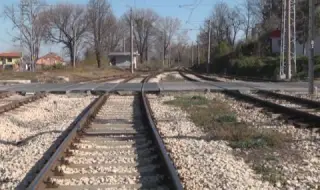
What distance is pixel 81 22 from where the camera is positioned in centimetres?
11250

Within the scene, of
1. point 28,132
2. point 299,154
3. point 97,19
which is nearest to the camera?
point 299,154

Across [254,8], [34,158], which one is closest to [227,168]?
[34,158]

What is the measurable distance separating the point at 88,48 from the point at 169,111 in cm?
10242

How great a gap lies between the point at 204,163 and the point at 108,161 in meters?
1.49

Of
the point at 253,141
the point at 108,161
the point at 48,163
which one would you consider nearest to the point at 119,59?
the point at 253,141

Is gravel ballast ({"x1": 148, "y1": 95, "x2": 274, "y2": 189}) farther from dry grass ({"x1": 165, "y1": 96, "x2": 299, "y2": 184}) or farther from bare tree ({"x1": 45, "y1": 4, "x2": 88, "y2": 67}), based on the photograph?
bare tree ({"x1": 45, "y1": 4, "x2": 88, "y2": 67})

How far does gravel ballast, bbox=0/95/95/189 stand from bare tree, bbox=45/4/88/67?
91961 mm

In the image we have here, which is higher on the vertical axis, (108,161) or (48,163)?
(48,163)

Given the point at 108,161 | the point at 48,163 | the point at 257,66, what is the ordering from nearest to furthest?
the point at 48,163
the point at 108,161
the point at 257,66

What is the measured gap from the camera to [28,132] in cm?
1265

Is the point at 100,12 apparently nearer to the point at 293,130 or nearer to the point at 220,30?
the point at 220,30

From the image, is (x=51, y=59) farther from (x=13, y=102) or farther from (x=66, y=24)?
(x=13, y=102)

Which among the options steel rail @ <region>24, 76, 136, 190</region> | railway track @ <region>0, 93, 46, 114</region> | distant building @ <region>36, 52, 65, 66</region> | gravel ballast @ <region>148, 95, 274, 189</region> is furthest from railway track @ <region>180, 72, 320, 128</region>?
distant building @ <region>36, 52, 65, 66</region>

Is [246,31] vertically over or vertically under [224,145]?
over
